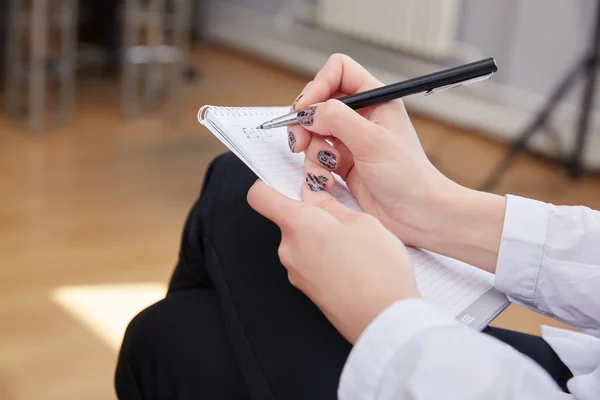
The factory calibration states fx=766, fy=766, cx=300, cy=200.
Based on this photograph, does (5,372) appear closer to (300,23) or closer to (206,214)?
(206,214)

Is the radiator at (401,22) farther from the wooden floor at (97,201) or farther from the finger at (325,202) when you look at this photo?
the finger at (325,202)

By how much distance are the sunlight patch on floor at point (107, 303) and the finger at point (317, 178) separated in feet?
2.98

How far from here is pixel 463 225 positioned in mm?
711

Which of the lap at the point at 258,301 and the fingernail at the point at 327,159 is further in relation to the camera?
the fingernail at the point at 327,159

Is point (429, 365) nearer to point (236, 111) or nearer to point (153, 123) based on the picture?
point (236, 111)

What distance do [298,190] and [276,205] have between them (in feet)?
0.23

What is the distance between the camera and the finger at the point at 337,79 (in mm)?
764

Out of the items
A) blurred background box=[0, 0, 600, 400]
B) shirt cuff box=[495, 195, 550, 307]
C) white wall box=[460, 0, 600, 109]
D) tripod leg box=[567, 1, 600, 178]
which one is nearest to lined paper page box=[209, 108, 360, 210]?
shirt cuff box=[495, 195, 550, 307]

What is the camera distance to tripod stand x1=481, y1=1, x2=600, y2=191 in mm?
2373

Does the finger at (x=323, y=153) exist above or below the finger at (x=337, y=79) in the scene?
below

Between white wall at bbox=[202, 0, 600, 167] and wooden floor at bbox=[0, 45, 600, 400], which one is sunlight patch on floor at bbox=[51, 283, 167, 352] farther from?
white wall at bbox=[202, 0, 600, 167]

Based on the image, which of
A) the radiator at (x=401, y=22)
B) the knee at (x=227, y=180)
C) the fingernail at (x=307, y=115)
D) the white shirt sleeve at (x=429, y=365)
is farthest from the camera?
the radiator at (x=401, y=22)

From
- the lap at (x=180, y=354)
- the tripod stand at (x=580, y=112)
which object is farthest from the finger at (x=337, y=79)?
the tripod stand at (x=580, y=112)

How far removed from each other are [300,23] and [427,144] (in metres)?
1.35
